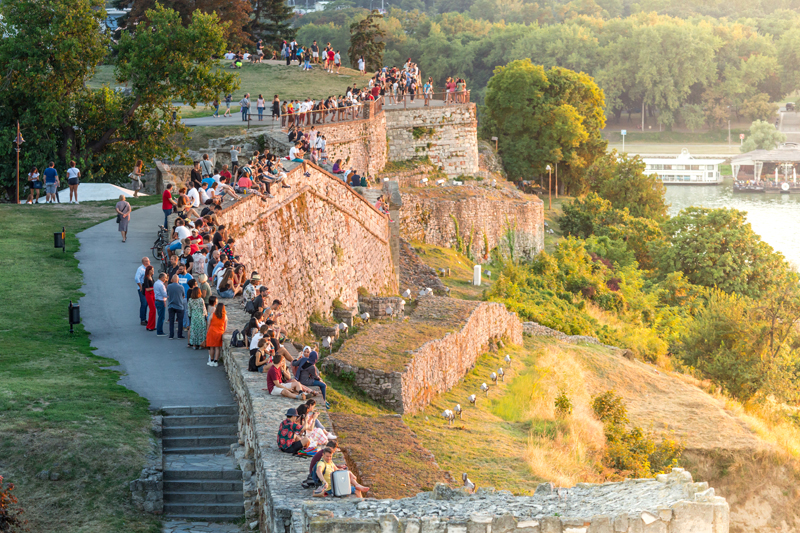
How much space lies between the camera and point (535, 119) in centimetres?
6397

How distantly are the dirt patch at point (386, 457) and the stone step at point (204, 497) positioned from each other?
215cm

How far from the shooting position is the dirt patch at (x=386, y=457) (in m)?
14.5

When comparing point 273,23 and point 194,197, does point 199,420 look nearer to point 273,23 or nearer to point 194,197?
point 194,197

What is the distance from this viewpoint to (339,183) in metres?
26.9

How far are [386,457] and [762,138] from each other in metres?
97.6

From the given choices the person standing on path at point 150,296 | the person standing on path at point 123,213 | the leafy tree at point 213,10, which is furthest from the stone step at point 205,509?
the leafy tree at point 213,10

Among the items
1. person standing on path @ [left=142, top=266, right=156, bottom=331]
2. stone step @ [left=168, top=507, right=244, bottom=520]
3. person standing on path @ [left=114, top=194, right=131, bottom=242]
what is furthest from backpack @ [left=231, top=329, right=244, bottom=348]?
person standing on path @ [left=114, top=194, right=131, bottom=242]

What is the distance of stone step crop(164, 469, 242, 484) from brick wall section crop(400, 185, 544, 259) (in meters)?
29.2

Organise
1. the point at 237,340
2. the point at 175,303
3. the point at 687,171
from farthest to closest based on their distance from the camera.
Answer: the point at 687,171
the point at 175,303
the point at 237,340

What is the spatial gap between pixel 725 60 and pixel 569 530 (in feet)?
383

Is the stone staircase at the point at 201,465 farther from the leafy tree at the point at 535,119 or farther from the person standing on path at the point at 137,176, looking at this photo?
the leafy tree at the point at 535,119

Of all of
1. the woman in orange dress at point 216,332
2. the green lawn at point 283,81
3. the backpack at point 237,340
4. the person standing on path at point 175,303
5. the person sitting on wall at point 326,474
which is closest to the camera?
the person sitting on wall at point 326,474

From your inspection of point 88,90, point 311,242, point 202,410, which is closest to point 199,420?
point 202,410

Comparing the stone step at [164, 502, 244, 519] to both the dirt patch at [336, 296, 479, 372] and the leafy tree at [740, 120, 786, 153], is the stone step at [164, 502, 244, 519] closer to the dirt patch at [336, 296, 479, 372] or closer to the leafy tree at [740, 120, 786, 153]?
the dirt patch at [336, 296, 479, 372]
